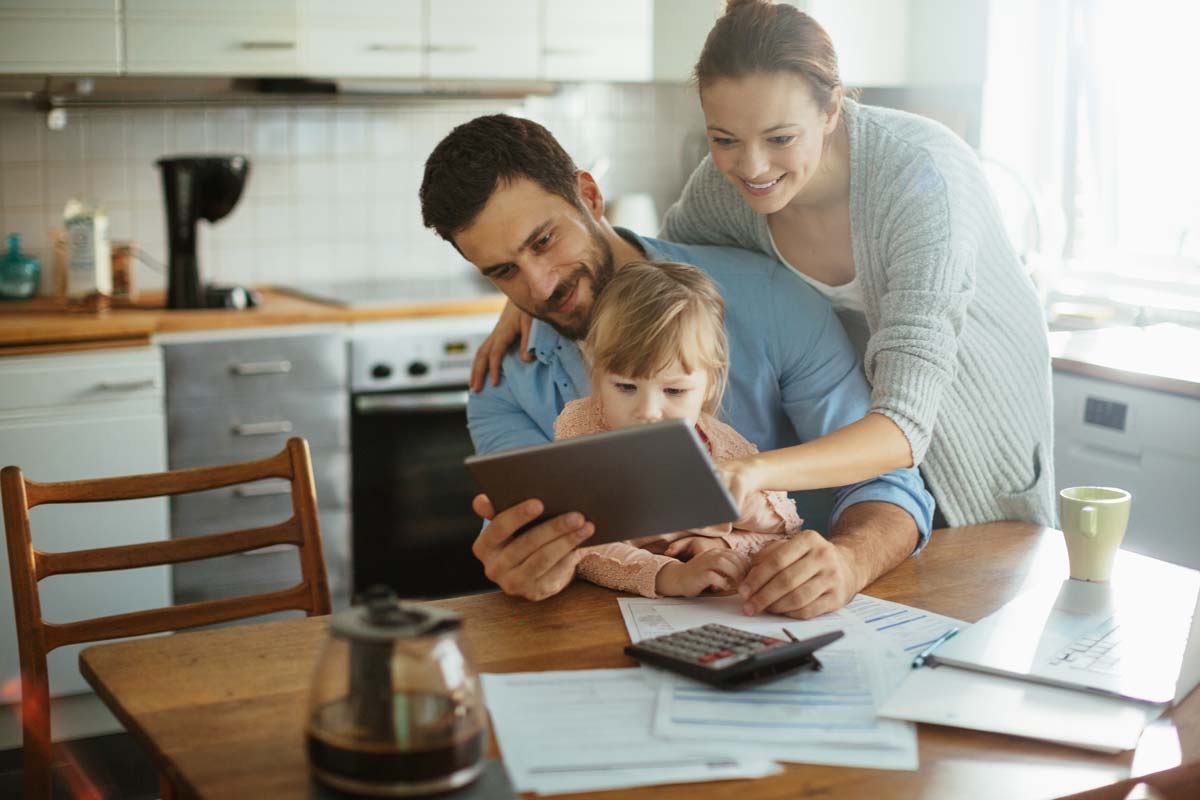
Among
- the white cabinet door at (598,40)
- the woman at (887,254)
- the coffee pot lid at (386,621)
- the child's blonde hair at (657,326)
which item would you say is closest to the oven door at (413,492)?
the white cabinet door at (598,40)

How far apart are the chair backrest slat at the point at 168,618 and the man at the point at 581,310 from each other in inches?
14.8

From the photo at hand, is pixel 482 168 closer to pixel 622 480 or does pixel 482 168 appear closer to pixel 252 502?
pixel 622 480

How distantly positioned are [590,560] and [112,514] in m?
1.93

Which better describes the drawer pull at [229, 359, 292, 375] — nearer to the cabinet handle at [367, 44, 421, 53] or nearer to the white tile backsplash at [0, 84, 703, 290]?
the white tile backsplash at [0, 84, 703, 290]

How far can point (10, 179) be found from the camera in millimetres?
3514

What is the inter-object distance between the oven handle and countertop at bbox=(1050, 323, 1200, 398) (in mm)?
1538

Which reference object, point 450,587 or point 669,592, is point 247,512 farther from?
point 669,592

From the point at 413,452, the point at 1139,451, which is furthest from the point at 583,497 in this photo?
the point at 413,452

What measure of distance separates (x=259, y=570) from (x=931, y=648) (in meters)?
2.41

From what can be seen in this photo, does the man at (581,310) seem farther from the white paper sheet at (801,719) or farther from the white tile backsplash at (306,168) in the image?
the white tile backsplash at (306,168)

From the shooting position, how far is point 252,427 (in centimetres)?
327

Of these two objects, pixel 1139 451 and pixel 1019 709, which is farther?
pixel 1139 451

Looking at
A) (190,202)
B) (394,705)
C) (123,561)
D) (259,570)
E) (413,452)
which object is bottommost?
(259,570)

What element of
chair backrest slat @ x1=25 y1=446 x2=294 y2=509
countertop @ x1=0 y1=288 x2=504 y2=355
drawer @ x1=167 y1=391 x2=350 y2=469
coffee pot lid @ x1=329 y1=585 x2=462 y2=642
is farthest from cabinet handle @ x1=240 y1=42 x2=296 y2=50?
coffee pot lid @ x1=329 y1=585 x2=462 y2=642
